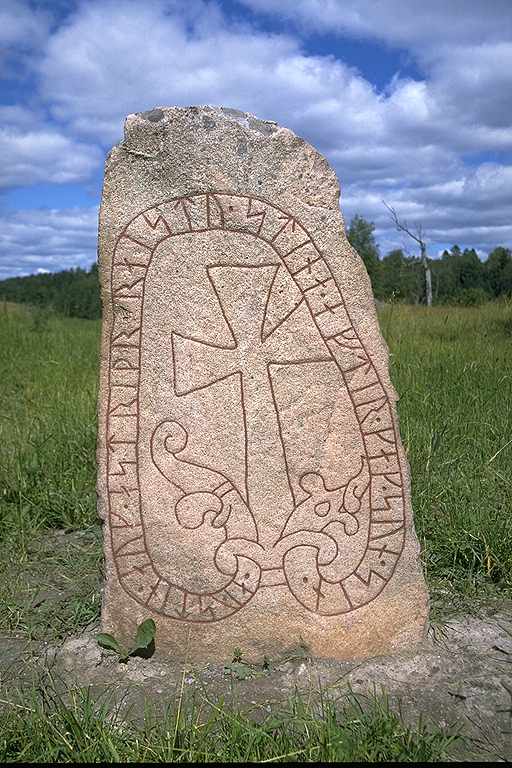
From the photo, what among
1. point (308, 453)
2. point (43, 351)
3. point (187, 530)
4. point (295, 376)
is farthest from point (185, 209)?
point (43, 351)

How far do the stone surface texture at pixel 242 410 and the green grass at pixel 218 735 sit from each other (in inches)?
14.9

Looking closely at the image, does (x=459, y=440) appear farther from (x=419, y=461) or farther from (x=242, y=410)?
(x=242, y=410)

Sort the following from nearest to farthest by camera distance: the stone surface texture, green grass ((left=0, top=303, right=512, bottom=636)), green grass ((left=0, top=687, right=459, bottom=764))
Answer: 1. green grass ((left=0, top=687, right=459, bottom=764))
2. the stone surface texture
3. green grass ((left=0, top=303, right=512, bottom=636))

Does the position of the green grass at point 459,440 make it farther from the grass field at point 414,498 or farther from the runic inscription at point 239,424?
the runic inscription at point 239,424

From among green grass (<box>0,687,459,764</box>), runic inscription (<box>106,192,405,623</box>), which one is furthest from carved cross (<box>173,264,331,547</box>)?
green grass (<box>0,687,459,764</box>)

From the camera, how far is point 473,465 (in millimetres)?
3740

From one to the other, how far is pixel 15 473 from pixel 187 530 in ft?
5.36

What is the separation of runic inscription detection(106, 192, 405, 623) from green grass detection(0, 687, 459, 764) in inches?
16.4

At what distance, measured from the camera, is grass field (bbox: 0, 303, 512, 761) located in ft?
6.78

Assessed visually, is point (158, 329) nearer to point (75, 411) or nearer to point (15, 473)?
point (15, 473)

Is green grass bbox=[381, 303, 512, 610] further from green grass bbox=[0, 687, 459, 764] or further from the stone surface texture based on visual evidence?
green grass bbox=[0, 687, 459, 764]

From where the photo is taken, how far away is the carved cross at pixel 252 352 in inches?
96.7

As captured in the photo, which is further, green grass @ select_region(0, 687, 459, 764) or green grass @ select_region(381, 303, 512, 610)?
green grass @ select_region(381, 303, 512, 610)

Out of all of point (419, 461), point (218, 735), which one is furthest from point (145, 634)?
point (419, 461)
